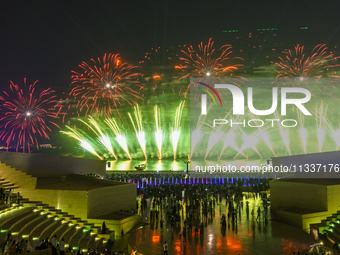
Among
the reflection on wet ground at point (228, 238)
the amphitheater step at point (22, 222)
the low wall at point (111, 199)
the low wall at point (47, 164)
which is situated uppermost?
the low wall at point (47, 164)

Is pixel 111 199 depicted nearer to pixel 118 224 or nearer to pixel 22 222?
pixel 118 224

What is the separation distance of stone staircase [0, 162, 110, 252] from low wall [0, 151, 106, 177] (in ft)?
13.1

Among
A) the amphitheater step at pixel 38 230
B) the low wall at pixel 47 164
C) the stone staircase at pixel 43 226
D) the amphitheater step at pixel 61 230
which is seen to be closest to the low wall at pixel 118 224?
the stone staircase at pixel 43 226

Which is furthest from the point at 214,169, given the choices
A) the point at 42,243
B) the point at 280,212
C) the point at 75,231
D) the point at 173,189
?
the point at 42,243

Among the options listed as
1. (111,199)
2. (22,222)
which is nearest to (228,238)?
(111,199)

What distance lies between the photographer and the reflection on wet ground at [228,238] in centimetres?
993

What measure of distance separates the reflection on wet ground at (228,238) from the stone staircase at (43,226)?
1.99 meters

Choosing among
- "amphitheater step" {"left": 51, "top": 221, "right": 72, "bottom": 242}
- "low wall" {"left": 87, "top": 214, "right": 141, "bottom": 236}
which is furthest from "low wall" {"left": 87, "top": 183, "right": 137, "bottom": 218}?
"amphitheater step" {"left": 51, "top": 221, "right": 72, "bottom": 242}

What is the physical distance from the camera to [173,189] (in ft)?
81.9

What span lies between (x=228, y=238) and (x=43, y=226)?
25.6ft

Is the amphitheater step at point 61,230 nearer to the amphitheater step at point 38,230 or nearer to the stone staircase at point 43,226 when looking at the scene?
the stone staircase at point 43,226

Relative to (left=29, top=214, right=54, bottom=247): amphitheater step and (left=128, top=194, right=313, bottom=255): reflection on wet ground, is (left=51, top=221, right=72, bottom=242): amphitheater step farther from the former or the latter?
(left=128, top=194, right=313, bottom=255): reflection on wet ground

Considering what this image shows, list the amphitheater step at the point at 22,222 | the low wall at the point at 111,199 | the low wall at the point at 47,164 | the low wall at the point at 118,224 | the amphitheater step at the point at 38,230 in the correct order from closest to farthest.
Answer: the amphitheater step at the point at 38,230
the amphitheater step at the point at 22,222
the low wall at the point at 118,224
the low wall at the point at 111,199
the low wall at the point at 47,164

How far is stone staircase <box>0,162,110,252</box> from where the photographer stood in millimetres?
10359
